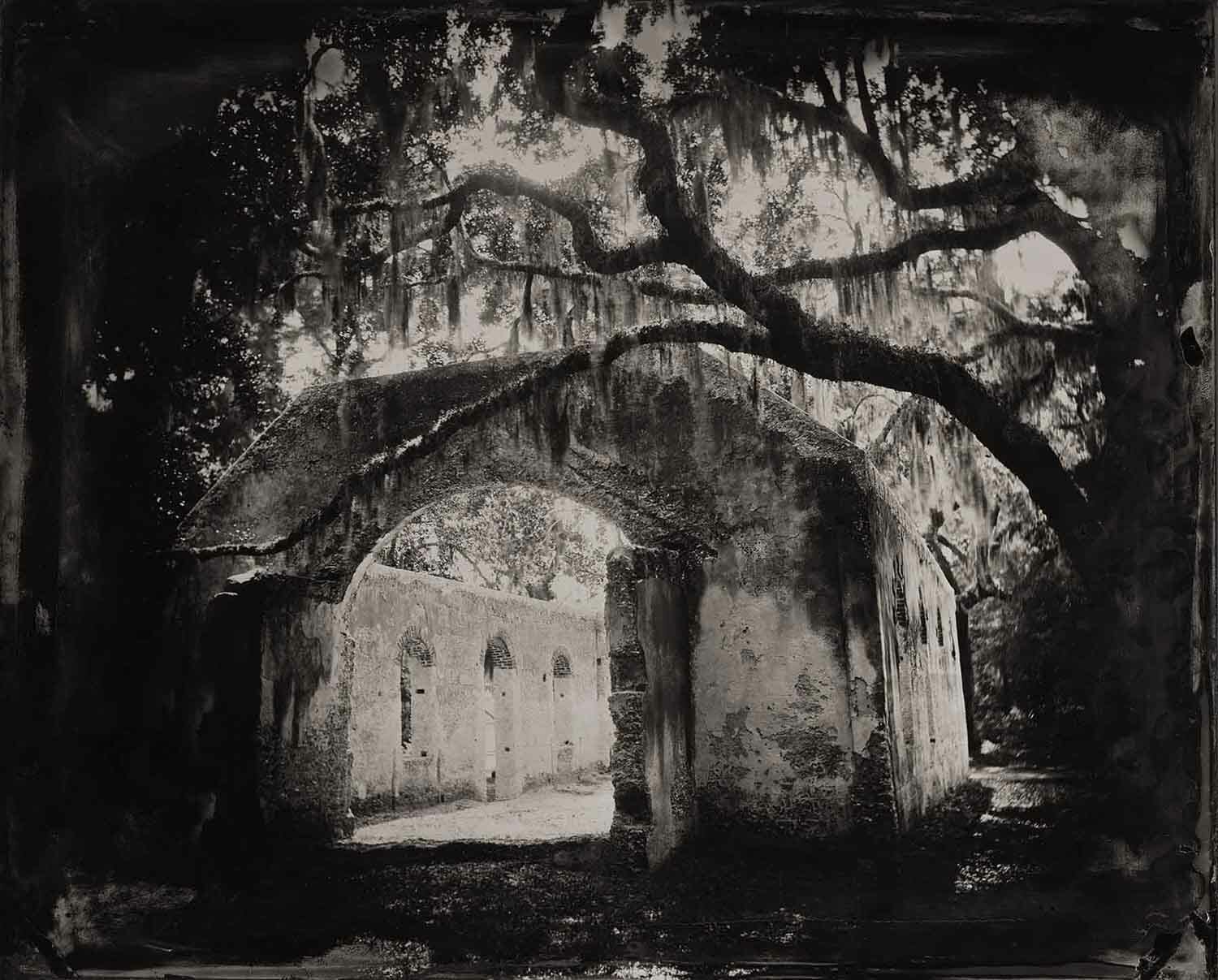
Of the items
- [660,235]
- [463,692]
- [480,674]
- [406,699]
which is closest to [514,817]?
[406,699]

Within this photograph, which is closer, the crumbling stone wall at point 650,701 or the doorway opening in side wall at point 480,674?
the crumbling stone wall at point 650,701

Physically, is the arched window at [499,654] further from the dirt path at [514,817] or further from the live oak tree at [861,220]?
the live oak tree at [861,220]

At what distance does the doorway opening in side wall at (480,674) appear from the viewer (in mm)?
9484

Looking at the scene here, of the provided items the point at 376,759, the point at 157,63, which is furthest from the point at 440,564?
the point at 157,63

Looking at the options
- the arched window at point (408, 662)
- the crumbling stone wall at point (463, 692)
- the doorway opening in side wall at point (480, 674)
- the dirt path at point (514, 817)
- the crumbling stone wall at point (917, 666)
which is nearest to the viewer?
the crumbling stone wall at point (917, 666)

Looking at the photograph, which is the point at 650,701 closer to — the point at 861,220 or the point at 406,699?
the point at 861,220

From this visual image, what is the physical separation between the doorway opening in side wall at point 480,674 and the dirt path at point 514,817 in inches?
1.4

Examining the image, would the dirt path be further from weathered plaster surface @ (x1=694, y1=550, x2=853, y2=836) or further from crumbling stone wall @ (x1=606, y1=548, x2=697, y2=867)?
weathered plaster surface @ (x1=694, y1=550, x2=853, y2=836)

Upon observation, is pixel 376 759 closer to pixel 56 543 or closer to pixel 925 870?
pixel 56 543

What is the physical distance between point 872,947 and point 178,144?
16.6ft

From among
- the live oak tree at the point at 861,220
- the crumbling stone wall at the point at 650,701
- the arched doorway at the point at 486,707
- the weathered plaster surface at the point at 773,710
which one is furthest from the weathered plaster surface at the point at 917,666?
the arched doorway at the point at 486,707

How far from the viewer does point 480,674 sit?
38.5ft

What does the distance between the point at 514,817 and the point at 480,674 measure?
83.4 inches

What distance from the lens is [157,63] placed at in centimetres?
534
